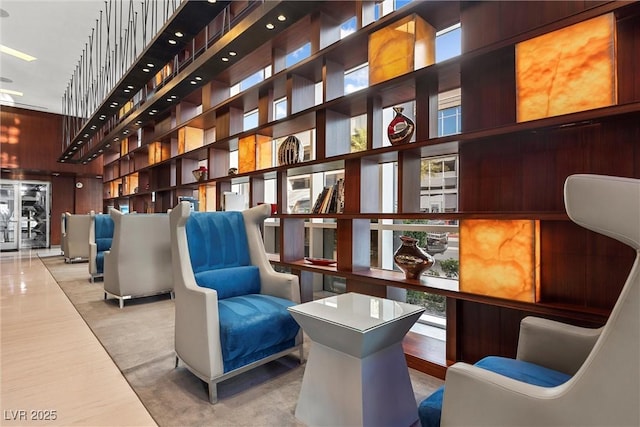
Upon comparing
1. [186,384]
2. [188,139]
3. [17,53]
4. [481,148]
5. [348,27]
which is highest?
[17,53]

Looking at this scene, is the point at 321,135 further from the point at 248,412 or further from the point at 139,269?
the point at 139,269

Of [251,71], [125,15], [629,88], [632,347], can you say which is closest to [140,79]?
[251,71]

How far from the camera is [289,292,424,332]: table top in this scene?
156 cm

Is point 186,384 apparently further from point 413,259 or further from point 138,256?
point 138,256

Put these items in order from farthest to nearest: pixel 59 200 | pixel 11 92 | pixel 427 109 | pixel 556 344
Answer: pixel 59 200
pixel 11 92
pixel 427 109
pixel 556 344

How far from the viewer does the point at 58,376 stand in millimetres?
2219

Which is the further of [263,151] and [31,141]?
[31,141]

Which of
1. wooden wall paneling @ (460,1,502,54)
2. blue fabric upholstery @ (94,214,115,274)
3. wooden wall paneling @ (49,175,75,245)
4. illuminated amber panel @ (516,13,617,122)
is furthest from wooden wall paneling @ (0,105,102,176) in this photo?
illuminated amber panel @ (516,13,617,122)

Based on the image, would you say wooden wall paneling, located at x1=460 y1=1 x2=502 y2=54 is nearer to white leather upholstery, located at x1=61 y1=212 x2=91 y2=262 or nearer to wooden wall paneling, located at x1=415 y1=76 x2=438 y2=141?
wooden wall paneling, located at x1=415 y1=76 x2=438 y2=141

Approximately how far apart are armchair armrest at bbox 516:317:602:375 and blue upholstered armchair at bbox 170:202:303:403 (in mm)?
1381

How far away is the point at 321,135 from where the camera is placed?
299cm

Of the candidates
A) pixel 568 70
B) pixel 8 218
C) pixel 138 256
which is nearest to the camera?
pixel 568 70

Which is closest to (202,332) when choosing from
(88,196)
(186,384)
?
(186,384)

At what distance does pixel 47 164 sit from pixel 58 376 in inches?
409
